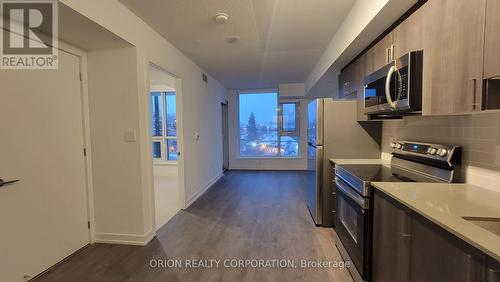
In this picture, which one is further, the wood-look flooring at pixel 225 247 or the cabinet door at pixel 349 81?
the cabinet door at pixel 349 81

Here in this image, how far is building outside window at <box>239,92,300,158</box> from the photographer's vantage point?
6.93 metres

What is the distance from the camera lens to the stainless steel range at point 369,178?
5.60ft

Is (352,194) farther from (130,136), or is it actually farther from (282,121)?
(282,121)

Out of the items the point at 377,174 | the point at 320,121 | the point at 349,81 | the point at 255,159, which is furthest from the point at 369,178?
the point at 255,159

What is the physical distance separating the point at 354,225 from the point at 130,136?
2.48m

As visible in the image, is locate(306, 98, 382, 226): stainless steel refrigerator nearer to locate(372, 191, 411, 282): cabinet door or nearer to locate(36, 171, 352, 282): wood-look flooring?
locate(36, 171, 352, 282): wood-look flooring

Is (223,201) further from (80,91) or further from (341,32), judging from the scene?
(341,32)

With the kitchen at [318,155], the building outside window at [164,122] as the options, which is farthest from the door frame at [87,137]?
the building outside window at [164,122]

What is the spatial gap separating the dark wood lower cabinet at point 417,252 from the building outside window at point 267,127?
5285mm

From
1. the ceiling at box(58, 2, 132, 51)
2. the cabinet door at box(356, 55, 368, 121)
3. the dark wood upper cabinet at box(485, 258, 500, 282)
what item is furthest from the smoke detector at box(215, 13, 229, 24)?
the dark wood upper cabinet at box(485, 258, 500, 282)

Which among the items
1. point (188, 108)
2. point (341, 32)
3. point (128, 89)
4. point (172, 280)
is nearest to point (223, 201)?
point (188, 108)

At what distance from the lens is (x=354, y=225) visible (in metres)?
2.04

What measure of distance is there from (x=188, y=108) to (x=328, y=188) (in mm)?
2573

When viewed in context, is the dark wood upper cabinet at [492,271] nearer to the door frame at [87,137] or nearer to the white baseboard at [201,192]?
the door frame at [87,137]
